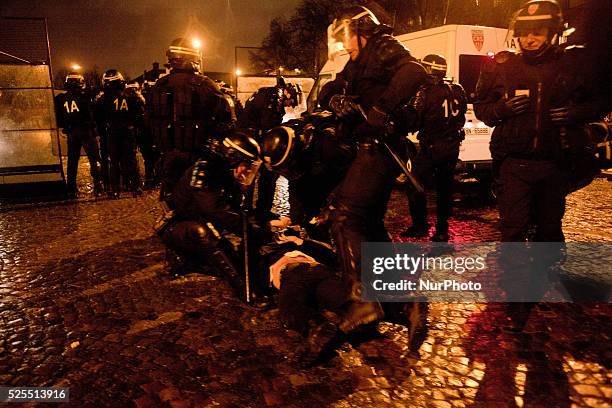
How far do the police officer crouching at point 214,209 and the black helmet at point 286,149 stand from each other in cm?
24

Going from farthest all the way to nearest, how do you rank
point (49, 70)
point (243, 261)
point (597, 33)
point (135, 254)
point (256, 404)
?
1. point (49, 70)
2. point (597, 33)
3. point (135, 254)
4. point (243, 261)
5. point (256, 404)

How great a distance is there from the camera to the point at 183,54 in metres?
5.41

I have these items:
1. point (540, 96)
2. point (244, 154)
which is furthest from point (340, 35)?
point (540, 96)

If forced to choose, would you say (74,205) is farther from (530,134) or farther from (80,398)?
(530,134)

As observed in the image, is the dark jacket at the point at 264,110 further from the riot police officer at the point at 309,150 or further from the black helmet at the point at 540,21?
the black helmet at the point at 540,21

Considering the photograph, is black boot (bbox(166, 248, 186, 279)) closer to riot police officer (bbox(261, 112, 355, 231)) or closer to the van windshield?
riot police officer (bbox(261, 112, 355, 231))

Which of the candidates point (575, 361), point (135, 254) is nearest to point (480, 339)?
point (575, 361)

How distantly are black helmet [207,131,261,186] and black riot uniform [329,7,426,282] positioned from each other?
2.20 ft

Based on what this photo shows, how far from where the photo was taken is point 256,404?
2.61 metres

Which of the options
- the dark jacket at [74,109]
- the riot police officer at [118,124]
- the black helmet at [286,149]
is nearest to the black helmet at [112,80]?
the riot police officer at [118,124]

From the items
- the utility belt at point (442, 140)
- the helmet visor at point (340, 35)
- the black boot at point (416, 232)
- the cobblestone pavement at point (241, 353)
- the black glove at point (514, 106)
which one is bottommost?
the cobblestone pavement at point (241, 353)

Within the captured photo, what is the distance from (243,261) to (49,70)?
7319mm

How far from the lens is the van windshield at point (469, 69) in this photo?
779cm

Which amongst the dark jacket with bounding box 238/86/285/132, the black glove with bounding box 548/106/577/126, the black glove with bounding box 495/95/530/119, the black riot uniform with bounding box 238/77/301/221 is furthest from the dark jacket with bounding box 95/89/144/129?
the black glove with bounding box 548/106/577/126
